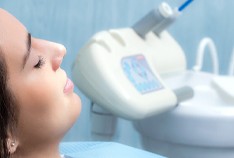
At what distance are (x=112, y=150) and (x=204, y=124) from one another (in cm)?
22

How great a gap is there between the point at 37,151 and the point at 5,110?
9 cm

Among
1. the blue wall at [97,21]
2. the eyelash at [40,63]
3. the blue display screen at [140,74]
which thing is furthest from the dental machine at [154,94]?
the eyelash at [40,63]

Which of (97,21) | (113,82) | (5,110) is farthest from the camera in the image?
(97,21)

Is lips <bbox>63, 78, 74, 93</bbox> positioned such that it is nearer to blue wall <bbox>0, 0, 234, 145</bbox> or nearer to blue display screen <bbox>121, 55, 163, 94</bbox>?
blue display screen <bbox>121, 55, 163, 94</bbox>

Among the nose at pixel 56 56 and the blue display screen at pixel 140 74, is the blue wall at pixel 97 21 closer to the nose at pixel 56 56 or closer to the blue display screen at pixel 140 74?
the blue display screen at pixel 140 74

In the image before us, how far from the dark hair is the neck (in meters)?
0.04

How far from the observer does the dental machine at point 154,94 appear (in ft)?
2.83

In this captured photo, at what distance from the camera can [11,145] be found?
1.94 ft

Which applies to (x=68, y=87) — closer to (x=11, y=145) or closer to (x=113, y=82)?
(x=11, y=145)

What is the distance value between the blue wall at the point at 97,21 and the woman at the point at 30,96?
42 centimetres

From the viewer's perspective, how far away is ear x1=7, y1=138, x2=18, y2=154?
1.92 ft

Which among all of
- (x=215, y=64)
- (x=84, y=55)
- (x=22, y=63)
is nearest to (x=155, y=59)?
(x=84, y=55)

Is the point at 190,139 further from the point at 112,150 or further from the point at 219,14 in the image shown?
the point at 219,14

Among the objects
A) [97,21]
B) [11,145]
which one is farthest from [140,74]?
[11,145]
